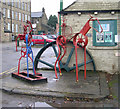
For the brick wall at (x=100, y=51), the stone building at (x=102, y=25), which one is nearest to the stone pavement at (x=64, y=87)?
the brick wall at (x=100, y=51)

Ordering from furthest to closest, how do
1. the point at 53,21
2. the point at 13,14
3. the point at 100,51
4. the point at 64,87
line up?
1. the point at 53,21
2. the point at 13,14
3. the point at 100,51
4. the point at 64,87

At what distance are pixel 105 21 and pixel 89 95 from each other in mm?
4891

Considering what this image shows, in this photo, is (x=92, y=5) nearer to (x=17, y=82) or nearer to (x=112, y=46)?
(x=112, y=46)

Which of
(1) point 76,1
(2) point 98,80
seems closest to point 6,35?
(1) point 76,1

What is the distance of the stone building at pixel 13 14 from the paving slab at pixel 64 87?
3627 centimetres

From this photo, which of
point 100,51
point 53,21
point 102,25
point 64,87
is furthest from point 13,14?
point 64,87

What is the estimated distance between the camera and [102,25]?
10.0 metres

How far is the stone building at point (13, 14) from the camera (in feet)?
152

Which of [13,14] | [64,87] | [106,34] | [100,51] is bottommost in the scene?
[64,87]

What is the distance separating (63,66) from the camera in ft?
32.4

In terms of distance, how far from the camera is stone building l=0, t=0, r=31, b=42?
152 feet

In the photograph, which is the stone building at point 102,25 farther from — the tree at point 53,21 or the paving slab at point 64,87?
the tree at point 53,21

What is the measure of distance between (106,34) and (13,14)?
4378cm

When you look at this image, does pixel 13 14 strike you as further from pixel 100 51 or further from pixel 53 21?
pixel 100 51
